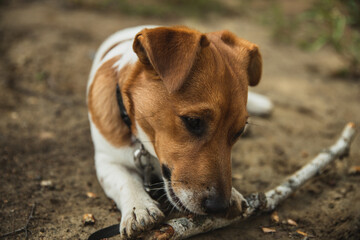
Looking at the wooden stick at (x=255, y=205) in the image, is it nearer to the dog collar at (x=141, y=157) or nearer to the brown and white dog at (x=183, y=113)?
the brown and white dog at (x=183, y=113)

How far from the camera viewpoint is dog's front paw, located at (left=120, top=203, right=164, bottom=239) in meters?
2.18

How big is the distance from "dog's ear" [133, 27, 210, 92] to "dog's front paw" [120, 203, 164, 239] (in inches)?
33.4

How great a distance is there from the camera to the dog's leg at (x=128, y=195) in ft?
7.21

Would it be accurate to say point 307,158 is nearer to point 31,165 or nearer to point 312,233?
point 312,233

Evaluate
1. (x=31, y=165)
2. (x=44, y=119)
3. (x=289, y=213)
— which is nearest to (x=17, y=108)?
(x=44, y=119)

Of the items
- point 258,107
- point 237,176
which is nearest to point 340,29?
point 258,107

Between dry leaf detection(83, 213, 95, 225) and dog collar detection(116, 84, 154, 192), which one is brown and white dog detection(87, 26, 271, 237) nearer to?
dog collar detection(116, 84, 154, 192)

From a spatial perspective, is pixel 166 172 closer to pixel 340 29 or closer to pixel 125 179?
pixel 125 179

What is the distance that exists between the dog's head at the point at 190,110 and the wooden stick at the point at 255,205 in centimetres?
14

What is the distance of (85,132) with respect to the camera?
3.77 meters

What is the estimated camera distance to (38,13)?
6.11m

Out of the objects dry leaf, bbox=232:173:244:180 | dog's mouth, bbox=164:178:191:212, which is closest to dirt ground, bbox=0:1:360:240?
dry leaf, bbox=232:173:244:180

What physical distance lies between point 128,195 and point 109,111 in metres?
0.73

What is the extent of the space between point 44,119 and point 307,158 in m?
3.00
